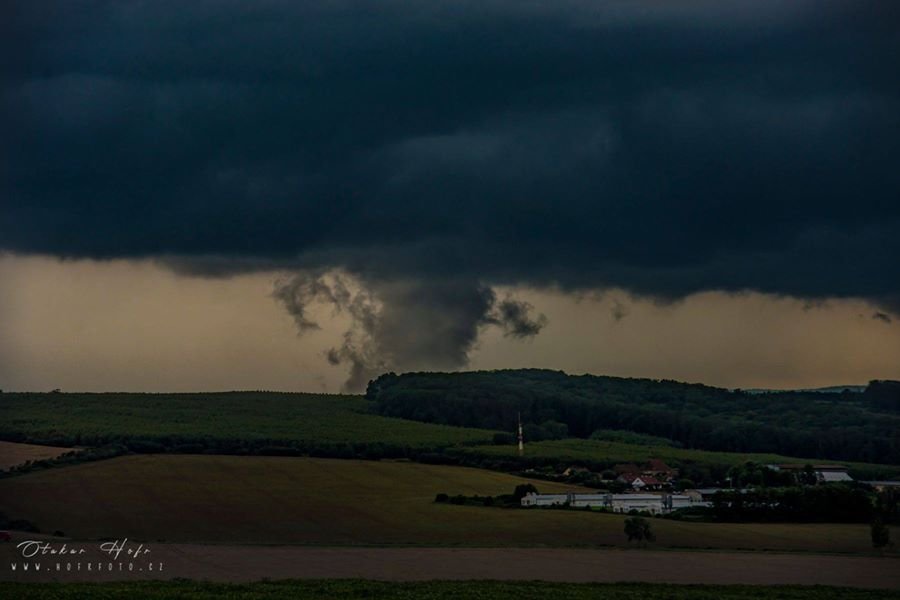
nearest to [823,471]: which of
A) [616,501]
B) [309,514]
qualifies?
[616,501]

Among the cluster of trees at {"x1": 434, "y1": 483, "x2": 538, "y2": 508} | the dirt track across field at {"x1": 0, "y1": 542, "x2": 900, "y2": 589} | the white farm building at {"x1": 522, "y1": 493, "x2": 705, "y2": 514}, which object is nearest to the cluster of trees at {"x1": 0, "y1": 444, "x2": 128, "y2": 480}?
the dirt track across field at {"x1": 0, "y1": 542, "x2": 900, "y2": 589}

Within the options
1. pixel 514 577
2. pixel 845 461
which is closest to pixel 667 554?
pixel 514 577

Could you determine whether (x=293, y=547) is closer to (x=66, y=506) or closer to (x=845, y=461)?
(x=66, y=506)

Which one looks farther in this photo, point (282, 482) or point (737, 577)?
point (282, 482)

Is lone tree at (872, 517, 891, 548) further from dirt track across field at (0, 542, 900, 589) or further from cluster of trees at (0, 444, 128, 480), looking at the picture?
cluster of trees at (0, 444, 128, 480)

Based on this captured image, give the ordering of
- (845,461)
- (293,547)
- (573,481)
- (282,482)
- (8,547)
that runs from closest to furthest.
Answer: (8,547) < (293,547) < (282,482) < (573,481) < (845,461)

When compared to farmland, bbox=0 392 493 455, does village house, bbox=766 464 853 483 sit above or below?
below

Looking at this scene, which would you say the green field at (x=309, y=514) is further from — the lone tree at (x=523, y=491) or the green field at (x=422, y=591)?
the green field at (x=422, y=591)
